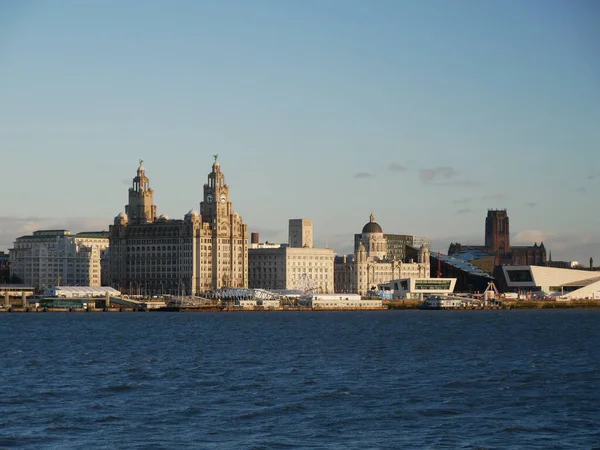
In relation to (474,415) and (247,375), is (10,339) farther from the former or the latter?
(474,415)

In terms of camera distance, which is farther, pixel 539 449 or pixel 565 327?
pixel 565 327

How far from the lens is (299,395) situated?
64812mm

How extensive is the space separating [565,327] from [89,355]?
80.0 meters

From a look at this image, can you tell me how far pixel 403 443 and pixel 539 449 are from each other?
18.0ft

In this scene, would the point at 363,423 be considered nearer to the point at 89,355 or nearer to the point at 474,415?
the point at 474,415

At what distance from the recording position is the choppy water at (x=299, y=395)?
51156 mm

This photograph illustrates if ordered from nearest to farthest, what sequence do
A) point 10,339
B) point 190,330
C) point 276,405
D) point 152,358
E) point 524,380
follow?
point 276,405 < point 524,380 < point 152,358 < point 10,339 < point 190,330

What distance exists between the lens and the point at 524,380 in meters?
73.8

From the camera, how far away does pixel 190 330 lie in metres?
147

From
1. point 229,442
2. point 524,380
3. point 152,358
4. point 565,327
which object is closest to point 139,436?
point 229,442

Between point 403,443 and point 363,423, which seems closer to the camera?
point 403,443

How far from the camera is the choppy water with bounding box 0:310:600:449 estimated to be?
51.2 metres

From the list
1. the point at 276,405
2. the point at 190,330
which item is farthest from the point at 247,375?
the point at 190,330

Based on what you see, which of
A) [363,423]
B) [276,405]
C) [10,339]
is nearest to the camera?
[363,423]
